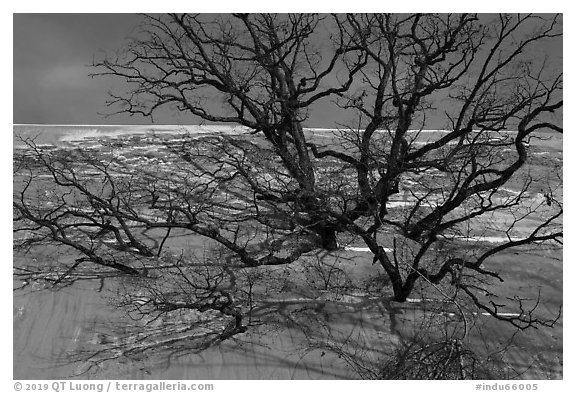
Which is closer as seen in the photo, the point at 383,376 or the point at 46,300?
the point at 383,376

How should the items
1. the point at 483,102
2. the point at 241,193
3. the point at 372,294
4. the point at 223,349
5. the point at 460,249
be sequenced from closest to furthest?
1. the point at 223,349
2. the point at 372,294
3. the point at 483,102
4. the point at 460,249
5. the point at 241,193

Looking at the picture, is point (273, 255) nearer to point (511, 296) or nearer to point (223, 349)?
point (223, 349)

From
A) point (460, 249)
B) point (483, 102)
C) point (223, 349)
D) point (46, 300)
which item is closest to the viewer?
point (223, 349)

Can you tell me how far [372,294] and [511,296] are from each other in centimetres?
178

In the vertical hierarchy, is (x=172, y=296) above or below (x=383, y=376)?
above

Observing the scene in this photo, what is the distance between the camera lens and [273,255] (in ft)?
25.5

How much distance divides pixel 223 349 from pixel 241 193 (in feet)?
14.1

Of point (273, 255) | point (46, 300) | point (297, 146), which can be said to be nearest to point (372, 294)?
point (273, 255)

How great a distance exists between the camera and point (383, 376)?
5.44 metres

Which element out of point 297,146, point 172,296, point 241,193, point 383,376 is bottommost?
point 383,376
